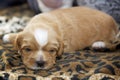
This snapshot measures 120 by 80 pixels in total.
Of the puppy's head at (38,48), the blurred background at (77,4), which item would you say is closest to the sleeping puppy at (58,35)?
the puppy's head at (38,48)

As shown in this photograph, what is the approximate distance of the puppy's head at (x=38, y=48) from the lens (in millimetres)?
2193

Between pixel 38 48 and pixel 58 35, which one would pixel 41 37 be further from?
pixel 58 35

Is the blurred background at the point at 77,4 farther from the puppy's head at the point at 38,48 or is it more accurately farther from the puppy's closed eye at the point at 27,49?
the puppy's closed eye at the point at 27,49

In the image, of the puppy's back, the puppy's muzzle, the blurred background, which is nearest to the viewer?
the puppy's muzzle

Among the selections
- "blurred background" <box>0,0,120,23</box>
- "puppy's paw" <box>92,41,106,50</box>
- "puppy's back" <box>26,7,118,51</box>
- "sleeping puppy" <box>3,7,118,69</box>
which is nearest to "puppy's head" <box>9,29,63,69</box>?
"sleeping puppy" <box>3,7,118,69</box>

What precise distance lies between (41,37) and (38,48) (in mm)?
82

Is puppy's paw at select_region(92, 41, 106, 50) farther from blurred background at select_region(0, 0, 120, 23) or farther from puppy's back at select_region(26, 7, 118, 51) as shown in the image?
blurred background at select_region(0, 0, 120, 23)

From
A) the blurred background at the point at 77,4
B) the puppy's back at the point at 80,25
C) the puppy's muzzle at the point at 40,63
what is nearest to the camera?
the puppy's muzzle at the point at 40,63

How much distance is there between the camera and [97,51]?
2.70m

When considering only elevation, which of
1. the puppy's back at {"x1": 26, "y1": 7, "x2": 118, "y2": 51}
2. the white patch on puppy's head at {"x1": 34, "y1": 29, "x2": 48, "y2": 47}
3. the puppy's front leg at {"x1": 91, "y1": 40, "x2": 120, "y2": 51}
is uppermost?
the white patch on puppy's head at {"x1": 34, "y1": 29, "x2": 48, "y2": 47}

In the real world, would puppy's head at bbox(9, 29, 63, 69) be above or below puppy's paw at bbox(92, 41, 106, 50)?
above

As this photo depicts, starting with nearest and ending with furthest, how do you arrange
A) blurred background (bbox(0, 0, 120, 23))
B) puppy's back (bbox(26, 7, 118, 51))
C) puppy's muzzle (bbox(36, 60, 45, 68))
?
puppy's muzzle (bbox(36, 60, 45, 68)), puppy's back (bbox(26, 7, 118, 51)), blurred background (bbox(0, 0, 120, 23))

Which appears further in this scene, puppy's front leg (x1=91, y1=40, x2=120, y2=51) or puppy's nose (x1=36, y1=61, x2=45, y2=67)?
puppy's front leg (x1=91, y1=40, x2=120, y2=51)

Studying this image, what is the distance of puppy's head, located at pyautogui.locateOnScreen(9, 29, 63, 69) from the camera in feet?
7.20
